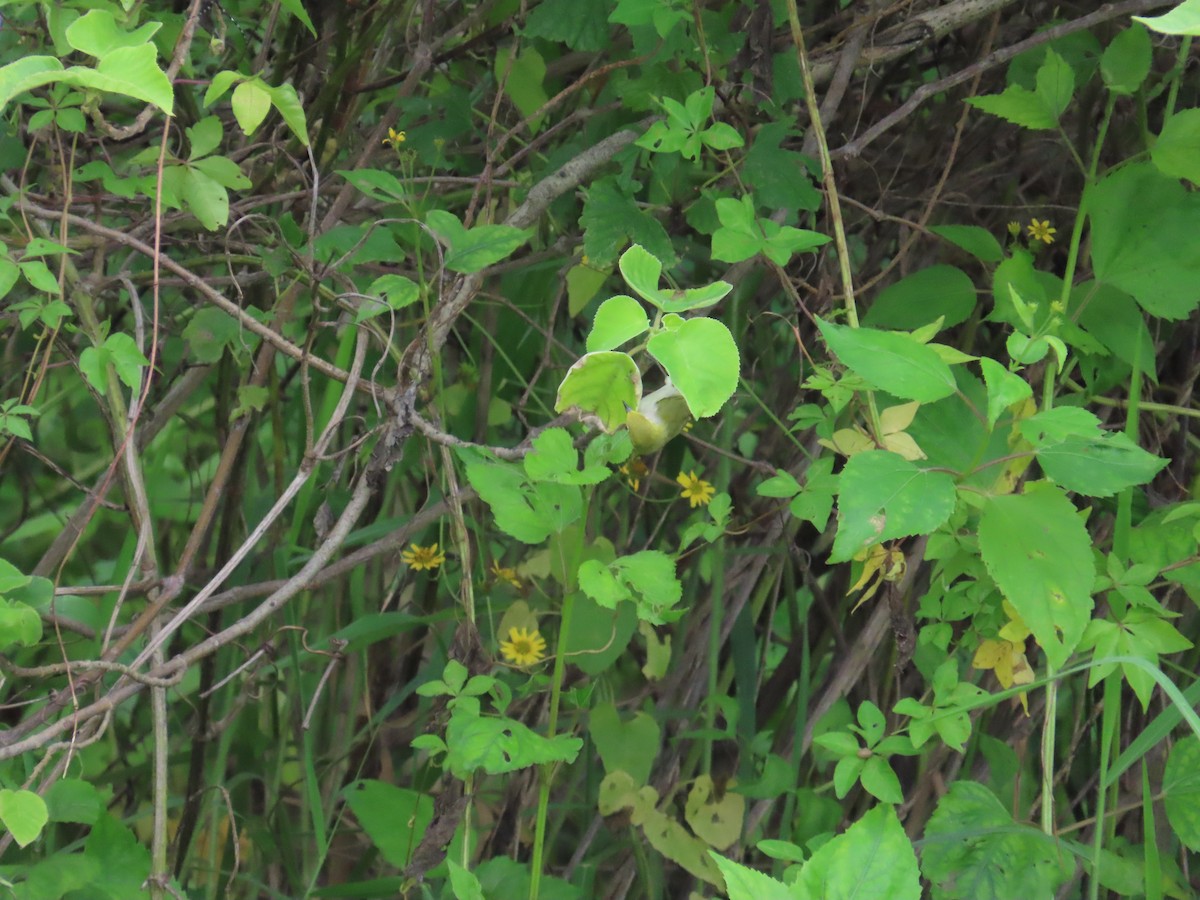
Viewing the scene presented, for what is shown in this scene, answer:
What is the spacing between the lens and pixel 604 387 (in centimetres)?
79

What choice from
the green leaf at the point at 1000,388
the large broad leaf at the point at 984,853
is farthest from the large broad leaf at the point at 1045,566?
the large broad leaf at the point at 984,853

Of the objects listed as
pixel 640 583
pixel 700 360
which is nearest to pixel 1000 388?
pixel 700 360

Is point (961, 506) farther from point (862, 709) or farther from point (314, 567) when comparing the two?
point (314, 567)

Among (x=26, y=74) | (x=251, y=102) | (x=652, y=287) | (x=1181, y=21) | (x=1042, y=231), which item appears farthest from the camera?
(x=1042, y=231)

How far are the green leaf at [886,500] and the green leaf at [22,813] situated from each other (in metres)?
0.56

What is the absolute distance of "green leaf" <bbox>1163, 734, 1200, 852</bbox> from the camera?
1016 millimetres

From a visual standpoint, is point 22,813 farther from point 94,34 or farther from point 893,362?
point 893,362

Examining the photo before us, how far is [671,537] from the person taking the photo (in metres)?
1.63

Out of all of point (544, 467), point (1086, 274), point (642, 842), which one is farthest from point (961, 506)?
point (642, 842)

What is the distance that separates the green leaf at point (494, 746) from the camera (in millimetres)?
925

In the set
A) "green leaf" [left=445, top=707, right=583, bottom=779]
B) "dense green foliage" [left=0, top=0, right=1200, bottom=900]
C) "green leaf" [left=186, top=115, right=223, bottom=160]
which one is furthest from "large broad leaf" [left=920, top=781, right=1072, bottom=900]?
"green leaf" [left=186, top=115, right=223, bottom=160]

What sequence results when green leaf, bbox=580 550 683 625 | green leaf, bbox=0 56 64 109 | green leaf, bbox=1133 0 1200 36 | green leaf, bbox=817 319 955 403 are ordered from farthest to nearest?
green leaf, bbox=580 550 683 625
green leaf, bbox=817 319 955 403
green leaf, bbox=0 56 64 109
green leaf, bbox=1133 0 1200 36

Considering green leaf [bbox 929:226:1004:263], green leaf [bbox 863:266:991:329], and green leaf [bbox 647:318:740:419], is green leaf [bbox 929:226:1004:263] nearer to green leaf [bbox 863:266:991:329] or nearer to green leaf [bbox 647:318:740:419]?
green leaf [bbox 863:266:991:329]

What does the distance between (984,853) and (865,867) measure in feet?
1.10
